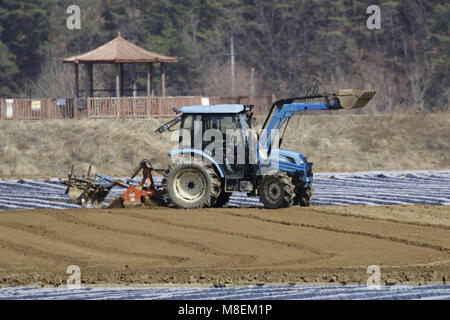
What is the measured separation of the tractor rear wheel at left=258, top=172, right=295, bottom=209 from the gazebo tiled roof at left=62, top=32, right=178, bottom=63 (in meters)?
23.8

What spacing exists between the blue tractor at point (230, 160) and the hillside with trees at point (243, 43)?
40.3 m

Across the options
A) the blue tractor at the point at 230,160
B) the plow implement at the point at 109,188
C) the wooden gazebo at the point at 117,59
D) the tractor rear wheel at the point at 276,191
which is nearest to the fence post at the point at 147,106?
the wooden gazebo at the point at 117,59

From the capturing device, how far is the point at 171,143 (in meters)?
37.8

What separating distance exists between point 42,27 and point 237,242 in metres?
50.0

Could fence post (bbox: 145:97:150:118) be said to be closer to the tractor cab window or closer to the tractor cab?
the tractor cab

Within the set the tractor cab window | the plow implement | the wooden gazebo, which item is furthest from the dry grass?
the tractor cab window

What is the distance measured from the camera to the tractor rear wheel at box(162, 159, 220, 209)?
19.4 metres

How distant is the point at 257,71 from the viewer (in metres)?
65.5

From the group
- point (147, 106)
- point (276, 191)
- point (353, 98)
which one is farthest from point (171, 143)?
point (353, 98)

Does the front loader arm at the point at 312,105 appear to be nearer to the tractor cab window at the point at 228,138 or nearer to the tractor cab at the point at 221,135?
the tractor cab at the point at 221,135

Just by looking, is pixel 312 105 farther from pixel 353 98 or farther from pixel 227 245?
pixel 227 245

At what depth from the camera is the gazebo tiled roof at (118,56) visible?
4227cm
